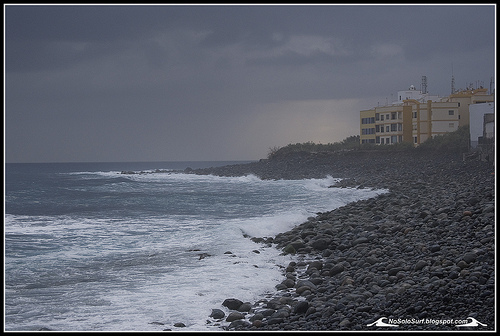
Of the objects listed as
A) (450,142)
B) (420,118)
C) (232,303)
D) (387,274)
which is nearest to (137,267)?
(232,303)

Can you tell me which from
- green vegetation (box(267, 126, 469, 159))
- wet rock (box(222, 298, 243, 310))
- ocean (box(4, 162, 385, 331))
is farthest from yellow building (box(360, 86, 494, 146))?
wet rock (box(222, 298, 243, 310))

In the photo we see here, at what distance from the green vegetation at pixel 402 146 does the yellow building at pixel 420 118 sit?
11.0ft

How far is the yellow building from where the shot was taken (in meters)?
54.8

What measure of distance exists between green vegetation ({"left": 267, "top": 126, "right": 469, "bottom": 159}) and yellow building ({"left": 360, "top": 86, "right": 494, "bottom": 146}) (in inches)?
131

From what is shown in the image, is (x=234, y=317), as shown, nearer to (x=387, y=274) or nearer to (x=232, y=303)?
(x=232, y=303)

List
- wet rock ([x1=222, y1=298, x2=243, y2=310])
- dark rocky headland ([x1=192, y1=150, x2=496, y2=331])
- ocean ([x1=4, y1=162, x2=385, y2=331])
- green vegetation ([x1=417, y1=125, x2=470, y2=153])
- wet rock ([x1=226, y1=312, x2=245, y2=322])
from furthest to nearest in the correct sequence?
green vegetation ([x1=417, y1=125, x2=470, y2=153]), wet rock ([x1=222, y1=298, x2=243, y2=310]), ocean ([x1=4, y1=162, x2=385, y2=331]), wet rock ([x1=226, y1=312, x2=245, y2=322]), dark rocky headland ([x1=192, y1=150, x2=496, y2=331])

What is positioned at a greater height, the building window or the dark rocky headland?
the building window

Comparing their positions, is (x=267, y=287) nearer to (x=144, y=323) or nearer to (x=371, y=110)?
(x=144, y=323)

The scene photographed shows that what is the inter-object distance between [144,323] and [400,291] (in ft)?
10.4

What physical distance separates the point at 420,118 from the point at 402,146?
5.23 m

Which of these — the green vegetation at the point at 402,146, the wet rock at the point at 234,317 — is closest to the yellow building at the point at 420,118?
the green vegetation at the point at 402,146

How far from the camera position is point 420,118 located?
5631 cm

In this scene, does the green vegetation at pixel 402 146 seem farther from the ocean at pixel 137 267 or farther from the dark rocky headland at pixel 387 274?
the dark rocky headland at pixel 387 274

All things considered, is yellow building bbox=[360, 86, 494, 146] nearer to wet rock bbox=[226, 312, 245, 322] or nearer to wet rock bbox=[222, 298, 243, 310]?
wet rock bbox=[222, 298, 243, 310]
